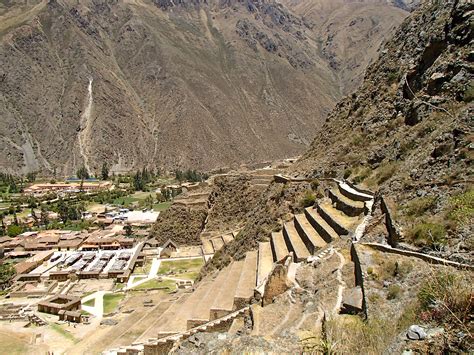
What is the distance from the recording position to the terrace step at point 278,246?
15641 millimetres

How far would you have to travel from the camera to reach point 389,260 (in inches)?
384

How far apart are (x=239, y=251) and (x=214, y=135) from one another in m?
113

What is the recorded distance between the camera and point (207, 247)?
36.9 m

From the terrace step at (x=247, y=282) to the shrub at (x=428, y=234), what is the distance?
594 cm

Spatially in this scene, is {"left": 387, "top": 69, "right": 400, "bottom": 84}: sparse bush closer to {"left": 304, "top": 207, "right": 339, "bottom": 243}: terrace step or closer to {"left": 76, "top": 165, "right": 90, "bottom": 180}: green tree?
{"left": 304, "top": 207, "right": 339, "bottom": 243}: terrace step

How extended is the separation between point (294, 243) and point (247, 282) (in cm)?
232

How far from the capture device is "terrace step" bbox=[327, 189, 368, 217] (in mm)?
14856

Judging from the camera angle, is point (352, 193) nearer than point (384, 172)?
No

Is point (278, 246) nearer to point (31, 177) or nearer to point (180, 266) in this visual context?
point (180, 266)

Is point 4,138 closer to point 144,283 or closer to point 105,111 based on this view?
point 105,111

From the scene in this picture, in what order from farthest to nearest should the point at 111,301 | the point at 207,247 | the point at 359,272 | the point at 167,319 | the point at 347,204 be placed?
the point at 207,247 < the point at 111,301 < the point at 167,319 < the point at 347,204 < the point at 359,272

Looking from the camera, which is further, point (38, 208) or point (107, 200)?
point (107, 200)

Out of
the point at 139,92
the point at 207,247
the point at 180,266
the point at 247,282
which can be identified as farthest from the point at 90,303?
the point at 139,92

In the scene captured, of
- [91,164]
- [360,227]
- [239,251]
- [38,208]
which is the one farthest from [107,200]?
[360,227]
